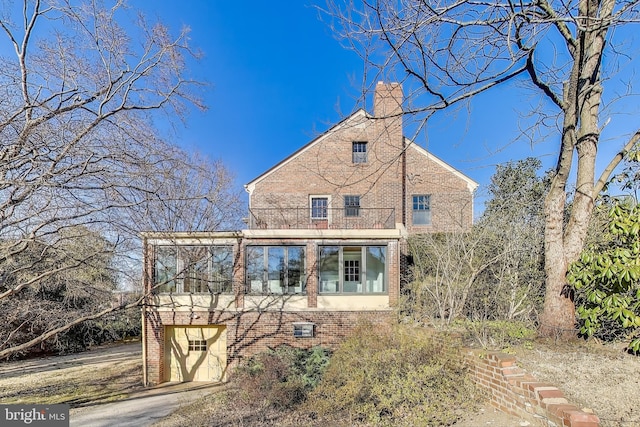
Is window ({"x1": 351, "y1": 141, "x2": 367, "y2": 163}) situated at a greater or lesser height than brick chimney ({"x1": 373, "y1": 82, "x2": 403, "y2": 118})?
greater

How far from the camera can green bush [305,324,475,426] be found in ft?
17.5

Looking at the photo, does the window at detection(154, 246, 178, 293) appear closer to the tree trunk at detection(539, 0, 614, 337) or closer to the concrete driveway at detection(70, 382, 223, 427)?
the concrete driveway at detection(70, 382, 223, 427)

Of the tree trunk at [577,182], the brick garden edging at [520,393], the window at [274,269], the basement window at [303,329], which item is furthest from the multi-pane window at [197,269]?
the tree trunk at [577,182]

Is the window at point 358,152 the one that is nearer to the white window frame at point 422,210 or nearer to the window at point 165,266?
the white window frame at point 422,210

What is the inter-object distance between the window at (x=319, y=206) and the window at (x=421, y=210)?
4.22m

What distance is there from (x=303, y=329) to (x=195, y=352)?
13.4 ft

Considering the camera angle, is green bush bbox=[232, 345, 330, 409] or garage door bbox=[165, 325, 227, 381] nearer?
green bush bbox=[232, 345, 330, 409]

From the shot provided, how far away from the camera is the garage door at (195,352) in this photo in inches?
457

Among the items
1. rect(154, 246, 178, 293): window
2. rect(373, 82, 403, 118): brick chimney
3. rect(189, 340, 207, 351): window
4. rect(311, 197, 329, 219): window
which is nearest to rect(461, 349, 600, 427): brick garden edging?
rect(373, 82, 403, 118): brick chimney

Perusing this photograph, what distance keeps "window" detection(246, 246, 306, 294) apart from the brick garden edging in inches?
266

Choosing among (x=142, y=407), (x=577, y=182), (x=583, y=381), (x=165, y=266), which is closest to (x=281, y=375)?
(x=142, y=407)

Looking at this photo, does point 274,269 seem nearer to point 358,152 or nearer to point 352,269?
Answer: point 352,269

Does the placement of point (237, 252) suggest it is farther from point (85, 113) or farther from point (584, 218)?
point (584, 218)

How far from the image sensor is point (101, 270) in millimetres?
7398
